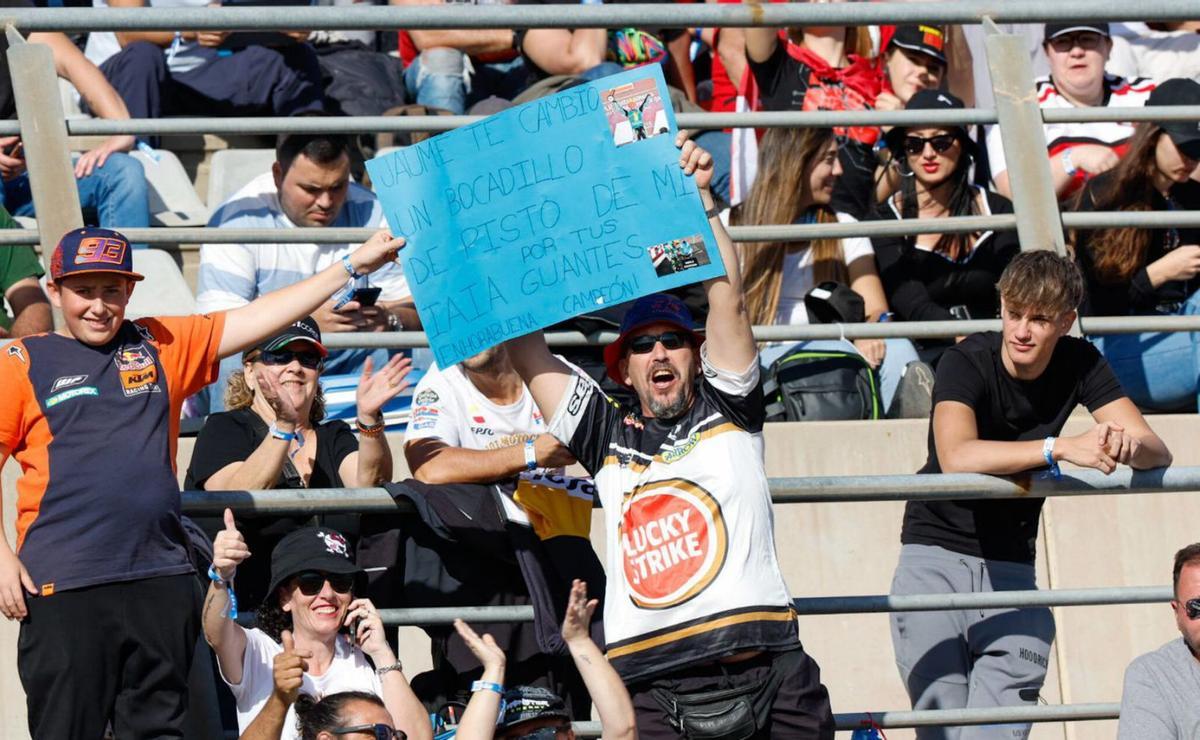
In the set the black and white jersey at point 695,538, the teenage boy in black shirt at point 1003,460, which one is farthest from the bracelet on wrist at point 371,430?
the teenage boy in black shirt at point 1003,460

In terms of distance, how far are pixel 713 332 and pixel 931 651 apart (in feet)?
4.10

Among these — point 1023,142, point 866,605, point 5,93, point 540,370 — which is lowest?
point 866,605

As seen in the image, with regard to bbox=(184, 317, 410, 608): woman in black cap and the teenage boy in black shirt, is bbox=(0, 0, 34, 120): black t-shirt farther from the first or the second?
the teenage boy in black shirt

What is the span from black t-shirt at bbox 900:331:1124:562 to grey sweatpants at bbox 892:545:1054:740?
0.06 meters

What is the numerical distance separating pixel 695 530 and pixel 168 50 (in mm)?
4430

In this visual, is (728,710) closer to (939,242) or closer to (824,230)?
(824,230)

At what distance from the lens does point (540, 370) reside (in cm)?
457

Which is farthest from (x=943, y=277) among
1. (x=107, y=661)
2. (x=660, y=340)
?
(x=107, y=661)

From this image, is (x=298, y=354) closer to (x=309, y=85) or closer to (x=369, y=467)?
(x=369, y=467)

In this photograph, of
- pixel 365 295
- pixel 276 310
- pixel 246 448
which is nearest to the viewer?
pixel 276 310

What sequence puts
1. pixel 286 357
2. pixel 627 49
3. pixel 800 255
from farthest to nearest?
pixel 627 49 < pixel 800 255 < pixel 286 357

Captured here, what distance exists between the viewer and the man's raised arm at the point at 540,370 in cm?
→ 452

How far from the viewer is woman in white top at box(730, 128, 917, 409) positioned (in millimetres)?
6211

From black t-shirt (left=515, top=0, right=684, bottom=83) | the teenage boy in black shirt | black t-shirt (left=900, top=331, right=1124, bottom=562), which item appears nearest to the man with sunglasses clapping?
the teenage boy in black shirt
